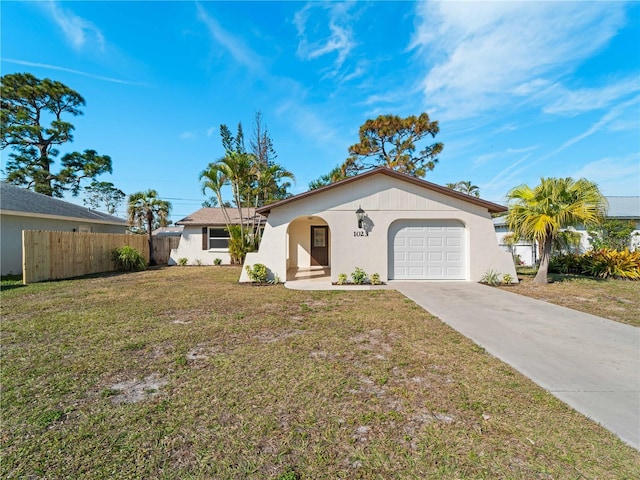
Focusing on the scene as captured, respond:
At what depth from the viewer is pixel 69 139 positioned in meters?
24.9

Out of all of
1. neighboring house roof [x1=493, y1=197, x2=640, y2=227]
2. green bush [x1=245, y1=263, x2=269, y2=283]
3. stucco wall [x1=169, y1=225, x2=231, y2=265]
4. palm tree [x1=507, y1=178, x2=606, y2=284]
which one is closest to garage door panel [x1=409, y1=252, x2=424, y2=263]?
palm tree [x1=507, y1=178, x2=606, y2=284]

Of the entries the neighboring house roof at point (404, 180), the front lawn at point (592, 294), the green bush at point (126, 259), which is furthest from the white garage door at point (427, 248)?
the green bush at point (126, 259)

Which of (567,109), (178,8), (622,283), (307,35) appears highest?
(307,35)

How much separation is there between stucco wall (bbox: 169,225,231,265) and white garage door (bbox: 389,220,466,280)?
37.1 feet

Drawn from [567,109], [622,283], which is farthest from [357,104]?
[622,283]

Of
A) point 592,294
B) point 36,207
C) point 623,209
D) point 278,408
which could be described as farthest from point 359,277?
point 623,209

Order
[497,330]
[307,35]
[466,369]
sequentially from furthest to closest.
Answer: [307,35], [497,330], [466,369]

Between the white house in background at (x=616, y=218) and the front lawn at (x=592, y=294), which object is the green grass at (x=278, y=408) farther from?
the white house in background at (x=616, y=218)

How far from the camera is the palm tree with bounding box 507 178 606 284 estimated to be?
9021mm

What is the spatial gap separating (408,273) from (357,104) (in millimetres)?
12814

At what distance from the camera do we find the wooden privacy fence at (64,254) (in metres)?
10.2

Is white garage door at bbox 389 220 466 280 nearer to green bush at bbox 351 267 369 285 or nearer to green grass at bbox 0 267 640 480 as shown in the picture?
green bush at bbox 351 267 369 285

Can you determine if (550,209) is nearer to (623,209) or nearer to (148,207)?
(623,209)

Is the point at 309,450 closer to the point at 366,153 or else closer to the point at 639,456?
the point at 639,456
